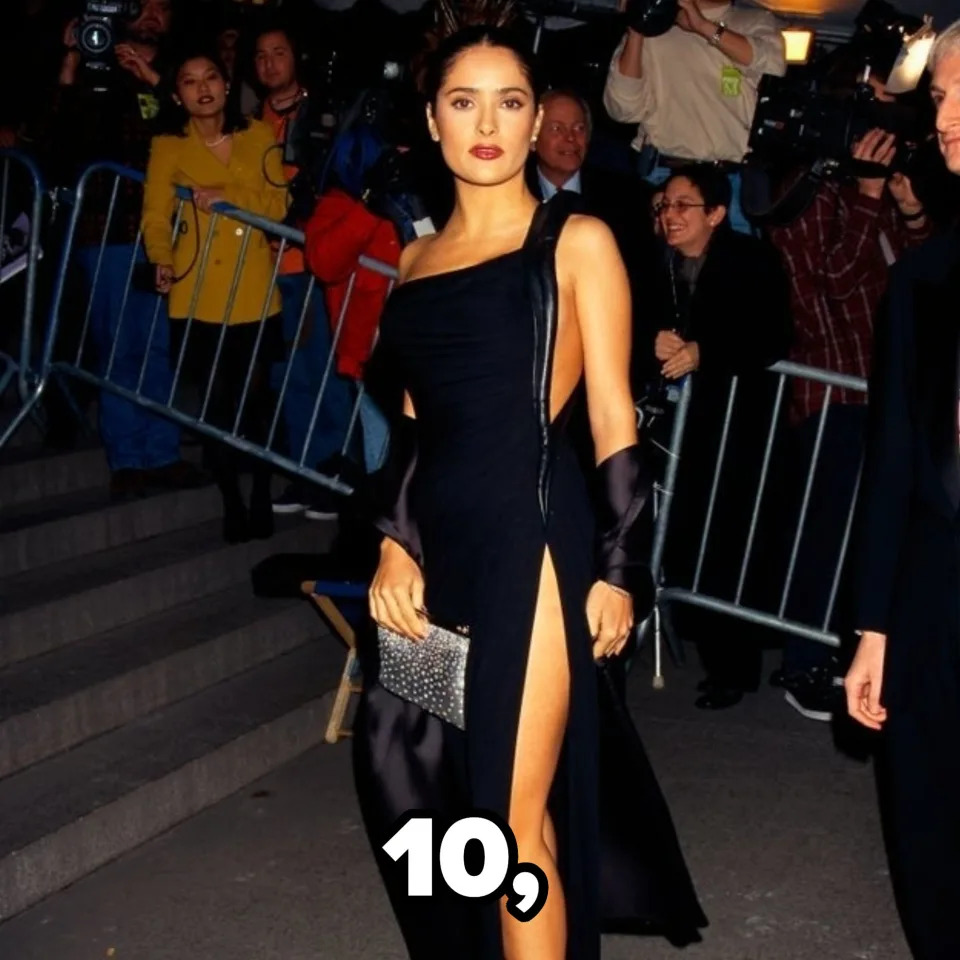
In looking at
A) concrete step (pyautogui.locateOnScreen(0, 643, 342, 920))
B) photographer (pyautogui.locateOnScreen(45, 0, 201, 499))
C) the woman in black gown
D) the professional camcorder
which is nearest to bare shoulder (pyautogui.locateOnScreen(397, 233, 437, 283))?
the woman in black gown

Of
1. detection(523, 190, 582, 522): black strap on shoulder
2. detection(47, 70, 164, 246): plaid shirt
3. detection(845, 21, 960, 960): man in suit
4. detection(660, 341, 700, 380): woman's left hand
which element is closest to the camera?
detection(845, 21, 960, 960): man in suit

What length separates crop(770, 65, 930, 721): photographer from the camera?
684 cm

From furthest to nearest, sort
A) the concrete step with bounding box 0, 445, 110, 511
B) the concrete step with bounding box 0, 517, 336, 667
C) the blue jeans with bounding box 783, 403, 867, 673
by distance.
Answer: the concrete step with bounding box 0, 445, 110, 511 → the blue jeans with bounding box 783, 403, 867, 673 → the concrete step with bounding box 0, 517, 336, 667

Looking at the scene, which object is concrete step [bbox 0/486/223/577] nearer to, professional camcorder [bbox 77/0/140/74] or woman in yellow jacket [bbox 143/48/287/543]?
woman in yellow jacket [bbox 143/48/287/543]

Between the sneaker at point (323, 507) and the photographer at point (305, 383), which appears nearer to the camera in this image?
the photographer at point (305, 383)

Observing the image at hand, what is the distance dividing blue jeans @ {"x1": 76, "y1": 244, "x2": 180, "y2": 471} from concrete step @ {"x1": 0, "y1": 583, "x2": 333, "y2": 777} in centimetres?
78

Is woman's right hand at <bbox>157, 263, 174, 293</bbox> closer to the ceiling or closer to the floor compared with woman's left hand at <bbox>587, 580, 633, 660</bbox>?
closer to the ceiling

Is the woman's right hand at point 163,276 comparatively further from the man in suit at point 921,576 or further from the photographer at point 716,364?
the man in suit at point 921,576

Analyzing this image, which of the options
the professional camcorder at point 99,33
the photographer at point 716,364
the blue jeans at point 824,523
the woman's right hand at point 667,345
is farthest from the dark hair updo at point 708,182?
the professional camcorder at point 99,33

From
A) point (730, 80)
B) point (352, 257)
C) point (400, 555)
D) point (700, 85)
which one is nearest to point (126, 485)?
point (352, 257)

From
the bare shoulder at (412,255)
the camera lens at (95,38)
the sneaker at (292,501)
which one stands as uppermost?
the camera lens at (95,38)

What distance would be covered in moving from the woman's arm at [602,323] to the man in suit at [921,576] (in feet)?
1.64

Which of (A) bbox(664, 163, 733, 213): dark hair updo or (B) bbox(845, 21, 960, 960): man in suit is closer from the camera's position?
(B) bbox(845, 21, 960, 960): man in suit

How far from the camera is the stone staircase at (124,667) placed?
5.27 m
